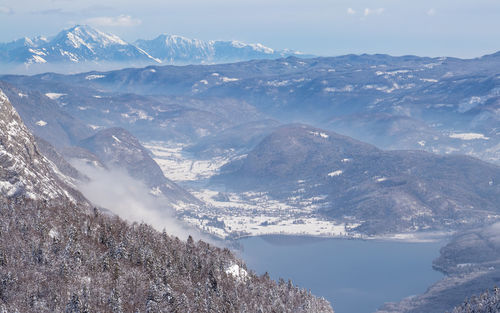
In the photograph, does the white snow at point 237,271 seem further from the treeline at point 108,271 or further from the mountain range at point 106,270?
the treeline at point 108,271

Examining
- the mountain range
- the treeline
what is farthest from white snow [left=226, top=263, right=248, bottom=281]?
the treeline

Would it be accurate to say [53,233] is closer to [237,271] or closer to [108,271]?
[108,271]

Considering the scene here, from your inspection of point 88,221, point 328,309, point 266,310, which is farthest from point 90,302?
point 328,309

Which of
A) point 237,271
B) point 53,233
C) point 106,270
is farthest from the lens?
point 237,271

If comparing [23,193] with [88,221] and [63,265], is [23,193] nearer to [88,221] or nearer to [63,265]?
[88,221]

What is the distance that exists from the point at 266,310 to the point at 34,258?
56.1 metres

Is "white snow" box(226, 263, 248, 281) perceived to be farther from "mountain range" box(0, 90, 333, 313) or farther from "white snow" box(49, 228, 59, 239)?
"white snow" box(49, 228, 59, 239)

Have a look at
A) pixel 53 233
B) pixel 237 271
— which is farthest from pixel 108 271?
pixel 237 271

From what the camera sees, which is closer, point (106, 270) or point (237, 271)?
point (106, 270)

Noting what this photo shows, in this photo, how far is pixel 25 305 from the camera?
4749 inches

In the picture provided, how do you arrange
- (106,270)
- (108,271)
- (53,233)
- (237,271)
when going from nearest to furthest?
1. (108,271)
2. (106,270)
3. (53,233)
4. (237,271)

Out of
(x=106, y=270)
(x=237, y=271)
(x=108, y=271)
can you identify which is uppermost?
(x=108, y=271)

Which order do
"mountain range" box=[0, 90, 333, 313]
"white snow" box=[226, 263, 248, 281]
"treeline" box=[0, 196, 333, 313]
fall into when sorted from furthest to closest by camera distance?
"white snow" box=[226, 263, 248, 281] → "mountain range" box=[0, 90, 333, 313] → "treeline" box=[0, 196, 333, 313]

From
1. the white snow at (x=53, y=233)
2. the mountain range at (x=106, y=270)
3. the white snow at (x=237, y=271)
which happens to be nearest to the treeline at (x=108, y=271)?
the white snow at (x=53, y=233)
